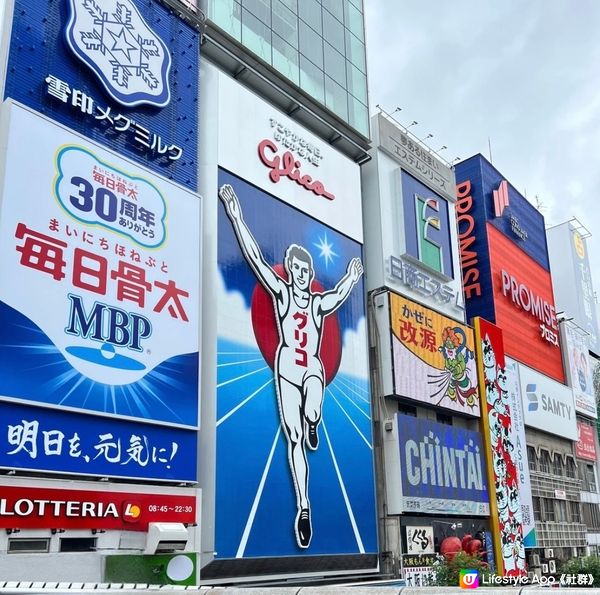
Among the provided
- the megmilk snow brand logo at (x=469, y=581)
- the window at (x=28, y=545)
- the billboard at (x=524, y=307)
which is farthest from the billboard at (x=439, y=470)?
the megmilk snow brand logo at (x=469, y=581)

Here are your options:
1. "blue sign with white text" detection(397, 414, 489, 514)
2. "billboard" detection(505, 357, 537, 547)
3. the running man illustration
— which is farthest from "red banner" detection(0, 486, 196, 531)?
"billboard" detection(505, 357, 537, 547)

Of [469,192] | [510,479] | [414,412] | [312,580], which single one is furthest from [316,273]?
[469,192]

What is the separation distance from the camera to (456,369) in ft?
102

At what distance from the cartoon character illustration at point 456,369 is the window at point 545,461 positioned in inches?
386

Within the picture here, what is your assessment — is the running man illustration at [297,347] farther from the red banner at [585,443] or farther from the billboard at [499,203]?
the red banner at [585,443]

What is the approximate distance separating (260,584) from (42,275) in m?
10.5

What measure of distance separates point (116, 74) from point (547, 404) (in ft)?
100

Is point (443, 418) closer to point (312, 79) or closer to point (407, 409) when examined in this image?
point (407, 409)

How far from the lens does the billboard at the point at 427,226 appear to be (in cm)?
3167

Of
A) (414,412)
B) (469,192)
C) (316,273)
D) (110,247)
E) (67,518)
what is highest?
(469,192)

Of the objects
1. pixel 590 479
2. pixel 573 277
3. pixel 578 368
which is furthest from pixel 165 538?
pixel 573 277

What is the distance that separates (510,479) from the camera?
32875 mm

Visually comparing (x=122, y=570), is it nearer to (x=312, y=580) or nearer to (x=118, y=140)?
(x=312, y=580)

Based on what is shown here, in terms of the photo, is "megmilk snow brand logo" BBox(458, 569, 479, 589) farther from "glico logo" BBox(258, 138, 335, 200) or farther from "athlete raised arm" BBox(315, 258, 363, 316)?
"glico logo" BBox(258, 138, 335, 200)
